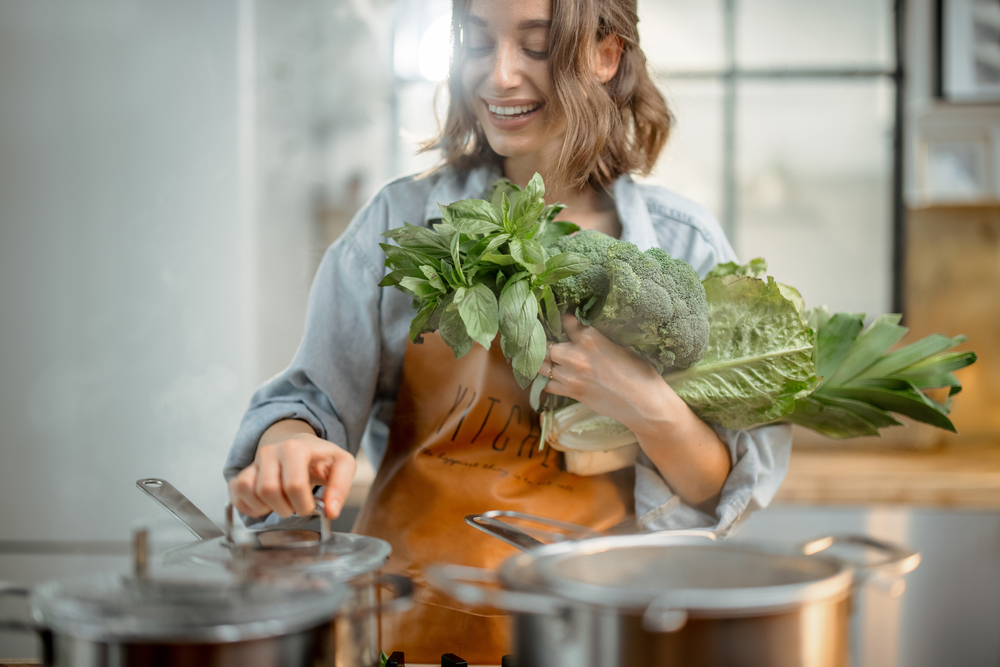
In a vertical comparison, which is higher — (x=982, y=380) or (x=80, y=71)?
(x=80, y=71)

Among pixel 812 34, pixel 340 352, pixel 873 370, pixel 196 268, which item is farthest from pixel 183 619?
pixel 812 34

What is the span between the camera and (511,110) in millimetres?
929

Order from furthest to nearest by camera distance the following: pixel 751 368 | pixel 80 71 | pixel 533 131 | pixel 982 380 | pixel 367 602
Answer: pixel 982 380 < pixel 80 71 < pixel 533 131 < pixel 751 368 < pixel 367 602

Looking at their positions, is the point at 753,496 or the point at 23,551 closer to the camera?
the point at 753,496

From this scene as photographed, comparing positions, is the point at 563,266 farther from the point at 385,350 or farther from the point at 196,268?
the point at 196,268

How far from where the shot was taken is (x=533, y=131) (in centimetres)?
94

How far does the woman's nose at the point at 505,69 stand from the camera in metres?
0.88

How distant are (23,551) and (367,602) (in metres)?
1.85

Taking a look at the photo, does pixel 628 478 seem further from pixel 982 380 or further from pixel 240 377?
pixel 982 380

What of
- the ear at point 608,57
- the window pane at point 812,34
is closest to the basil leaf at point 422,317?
the ear at point 608,57

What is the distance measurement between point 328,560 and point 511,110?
61 cm

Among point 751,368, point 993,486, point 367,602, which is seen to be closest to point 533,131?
point 751,368

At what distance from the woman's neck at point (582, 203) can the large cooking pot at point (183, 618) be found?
0.70 m

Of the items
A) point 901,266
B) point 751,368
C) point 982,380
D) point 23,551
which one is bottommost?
point 23,551
